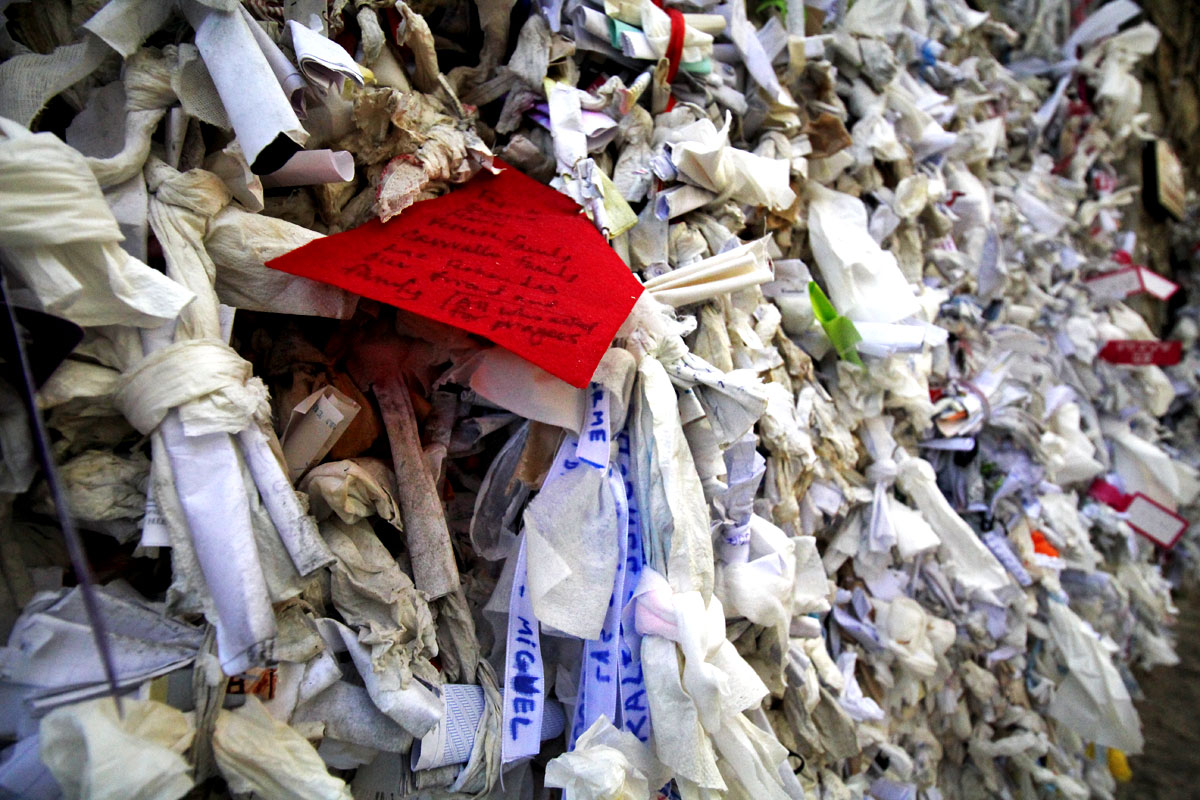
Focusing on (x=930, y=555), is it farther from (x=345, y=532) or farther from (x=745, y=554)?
(x=345, y=532)

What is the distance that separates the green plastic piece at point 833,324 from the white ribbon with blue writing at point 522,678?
1.72 feet

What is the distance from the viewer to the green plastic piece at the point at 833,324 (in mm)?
862

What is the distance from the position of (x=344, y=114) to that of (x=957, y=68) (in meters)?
1.23

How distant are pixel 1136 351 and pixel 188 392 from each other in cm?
188

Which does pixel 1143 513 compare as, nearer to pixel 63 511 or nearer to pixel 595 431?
pixel 595 431

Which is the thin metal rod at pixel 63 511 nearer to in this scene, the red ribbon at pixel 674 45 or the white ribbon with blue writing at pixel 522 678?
the white ribbon with blue writing at pixel 522 678

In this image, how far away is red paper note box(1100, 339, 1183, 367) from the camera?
1.53 metres

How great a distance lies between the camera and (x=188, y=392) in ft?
1.38

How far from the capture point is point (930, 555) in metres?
1.01

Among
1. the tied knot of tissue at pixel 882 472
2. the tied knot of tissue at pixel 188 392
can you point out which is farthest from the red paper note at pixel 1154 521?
the tied knot of tissue at pixel 188 392

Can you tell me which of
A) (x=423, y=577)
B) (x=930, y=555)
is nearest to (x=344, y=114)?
(x=423, y=577)

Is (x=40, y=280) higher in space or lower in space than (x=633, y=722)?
higher

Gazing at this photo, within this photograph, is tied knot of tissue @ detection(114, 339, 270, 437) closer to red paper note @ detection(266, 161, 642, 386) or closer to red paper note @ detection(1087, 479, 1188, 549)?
red paper note @ detection(266, 161, 642, 386)

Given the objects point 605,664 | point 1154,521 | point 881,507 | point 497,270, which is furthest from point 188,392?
point 1154,521
